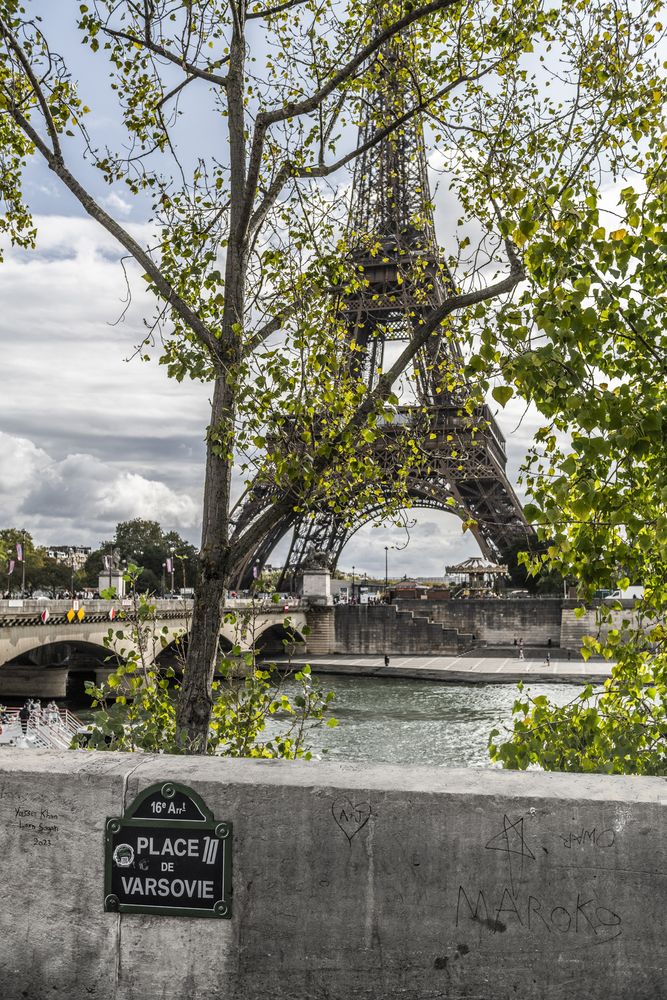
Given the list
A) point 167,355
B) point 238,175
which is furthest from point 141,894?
point 238,175

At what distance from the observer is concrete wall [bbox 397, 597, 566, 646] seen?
68.0 m

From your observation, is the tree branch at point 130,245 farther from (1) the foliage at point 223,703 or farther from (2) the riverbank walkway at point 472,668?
(2) the riverbank walkway at point 472,668

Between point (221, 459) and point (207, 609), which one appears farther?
point (221, 459)

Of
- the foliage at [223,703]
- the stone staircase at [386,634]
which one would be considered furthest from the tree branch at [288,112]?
the stone staircase at [386,634]

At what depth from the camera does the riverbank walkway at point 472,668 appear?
1879 inches

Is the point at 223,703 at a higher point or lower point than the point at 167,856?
higher

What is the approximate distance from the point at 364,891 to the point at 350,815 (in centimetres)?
26

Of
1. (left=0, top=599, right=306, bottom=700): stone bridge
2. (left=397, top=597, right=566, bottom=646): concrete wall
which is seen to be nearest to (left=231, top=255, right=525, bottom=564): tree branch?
(left=0, top=599, right=306, bottom=700): stone bridge

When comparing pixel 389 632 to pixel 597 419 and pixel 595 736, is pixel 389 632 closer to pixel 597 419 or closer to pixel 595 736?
pixel 595 736

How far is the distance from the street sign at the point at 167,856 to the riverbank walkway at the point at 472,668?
39.3 meters

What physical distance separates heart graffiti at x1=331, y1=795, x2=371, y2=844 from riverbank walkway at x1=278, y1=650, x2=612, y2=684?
39561 mm

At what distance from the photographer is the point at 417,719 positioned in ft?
118

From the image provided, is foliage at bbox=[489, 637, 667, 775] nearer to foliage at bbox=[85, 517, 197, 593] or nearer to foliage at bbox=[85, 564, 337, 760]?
foliage at bbox=[85, 564, 337, 760]

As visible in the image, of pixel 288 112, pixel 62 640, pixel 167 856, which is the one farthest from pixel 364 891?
pixel 62 640
